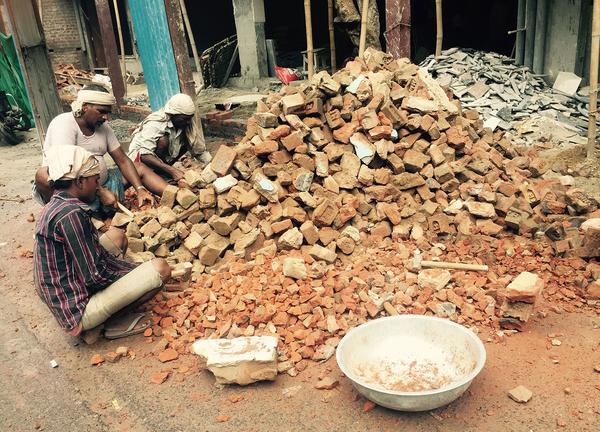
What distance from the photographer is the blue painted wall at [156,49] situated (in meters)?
7.07

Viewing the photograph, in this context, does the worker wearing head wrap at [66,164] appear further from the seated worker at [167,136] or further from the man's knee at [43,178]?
the seated worker at [167,136]

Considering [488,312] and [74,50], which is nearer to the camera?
[488,312]

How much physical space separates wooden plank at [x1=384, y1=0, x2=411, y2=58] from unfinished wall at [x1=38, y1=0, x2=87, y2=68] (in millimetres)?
12889

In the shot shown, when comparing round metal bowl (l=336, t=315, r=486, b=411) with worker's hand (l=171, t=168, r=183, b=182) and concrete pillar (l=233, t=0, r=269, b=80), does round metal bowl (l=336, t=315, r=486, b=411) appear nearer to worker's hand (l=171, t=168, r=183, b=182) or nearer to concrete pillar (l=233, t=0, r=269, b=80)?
worker's hand (l=171, t=168, r=183, b=182)

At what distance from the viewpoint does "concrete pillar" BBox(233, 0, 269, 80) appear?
10797 mm

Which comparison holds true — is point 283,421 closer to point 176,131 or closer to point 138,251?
point 138,251

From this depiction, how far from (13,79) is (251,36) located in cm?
484

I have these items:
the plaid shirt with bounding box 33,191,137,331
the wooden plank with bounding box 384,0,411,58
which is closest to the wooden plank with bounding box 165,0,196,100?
the wooden plank with bounding box 384,0,411,58

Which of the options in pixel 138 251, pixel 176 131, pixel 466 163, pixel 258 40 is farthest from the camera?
pixel 258 40

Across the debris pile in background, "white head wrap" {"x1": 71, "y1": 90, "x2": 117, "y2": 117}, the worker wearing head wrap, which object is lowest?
the debris pile in background

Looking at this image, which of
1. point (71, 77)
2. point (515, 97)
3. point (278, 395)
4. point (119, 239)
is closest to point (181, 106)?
point (119, 239)

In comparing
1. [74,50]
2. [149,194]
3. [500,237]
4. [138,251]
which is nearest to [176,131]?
[149,194]

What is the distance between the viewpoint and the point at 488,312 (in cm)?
334

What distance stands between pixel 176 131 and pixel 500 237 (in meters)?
3.24
